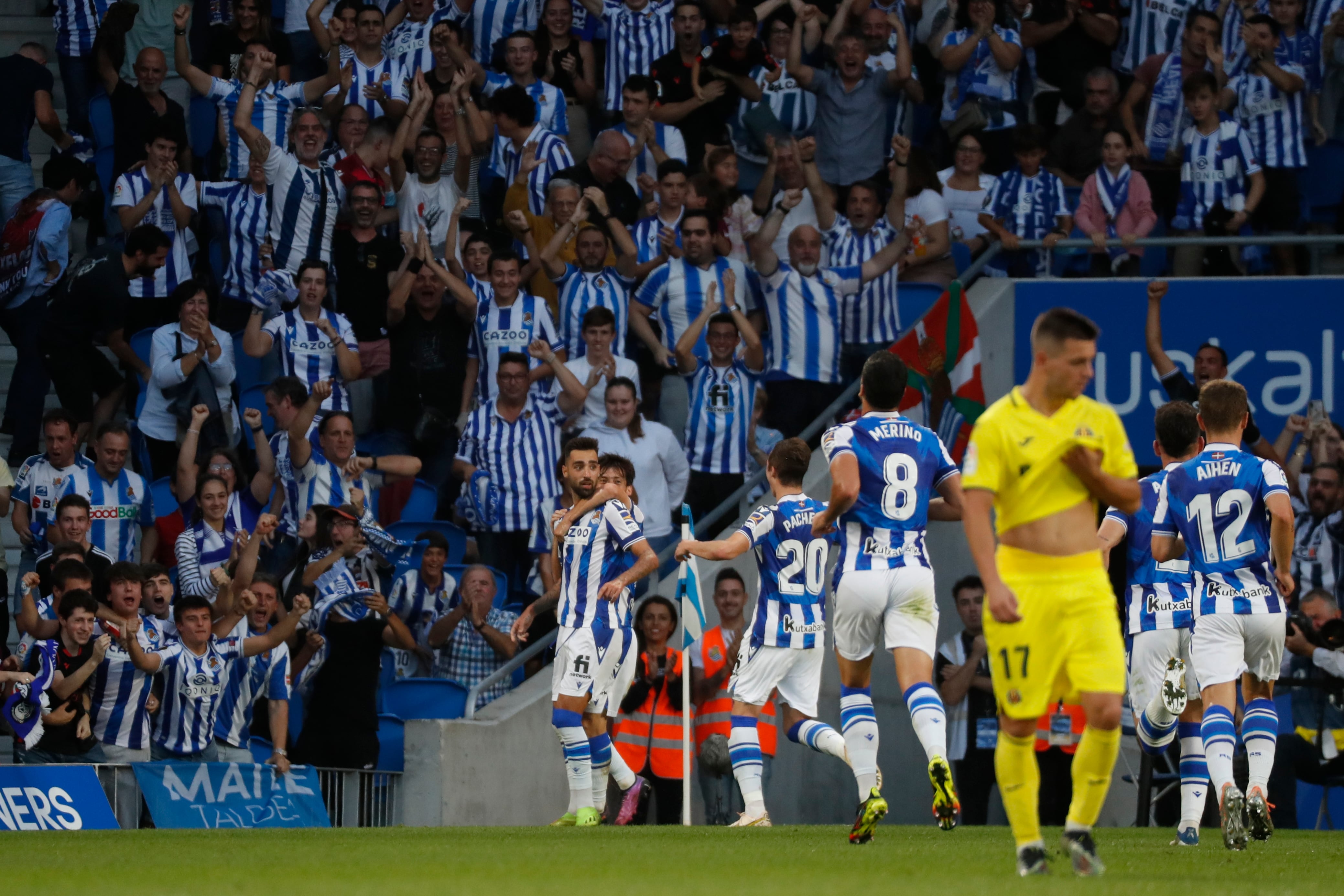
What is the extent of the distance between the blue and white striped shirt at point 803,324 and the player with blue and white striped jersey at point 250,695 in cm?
490

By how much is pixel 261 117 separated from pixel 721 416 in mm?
4873

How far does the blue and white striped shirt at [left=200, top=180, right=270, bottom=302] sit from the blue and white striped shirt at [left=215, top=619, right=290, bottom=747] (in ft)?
12.6

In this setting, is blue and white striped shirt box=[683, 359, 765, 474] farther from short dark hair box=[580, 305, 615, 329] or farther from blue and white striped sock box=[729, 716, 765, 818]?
blue and white striped sock box=[729, 716, 765, 818]

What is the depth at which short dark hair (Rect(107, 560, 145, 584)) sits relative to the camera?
12.3 metres

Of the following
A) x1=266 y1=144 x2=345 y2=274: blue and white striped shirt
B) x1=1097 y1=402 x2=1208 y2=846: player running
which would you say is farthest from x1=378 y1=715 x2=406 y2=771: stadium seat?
x1=1097 y1=402 x2=1208 y2=846: player running

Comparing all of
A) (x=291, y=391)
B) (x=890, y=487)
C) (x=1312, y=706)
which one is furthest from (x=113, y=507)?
(x=1312, y=706)

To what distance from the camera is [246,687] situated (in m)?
12.9

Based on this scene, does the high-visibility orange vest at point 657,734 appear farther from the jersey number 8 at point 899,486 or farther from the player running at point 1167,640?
the jersey number 8 at point 899,486

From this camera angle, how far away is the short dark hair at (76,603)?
39.2ft

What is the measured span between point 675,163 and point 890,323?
227 centimetres

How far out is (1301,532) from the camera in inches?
568

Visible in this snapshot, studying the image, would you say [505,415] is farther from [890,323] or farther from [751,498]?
[890,323]

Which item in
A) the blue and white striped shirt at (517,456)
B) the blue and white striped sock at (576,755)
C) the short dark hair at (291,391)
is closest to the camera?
the blue and white striped sock at (576,755)

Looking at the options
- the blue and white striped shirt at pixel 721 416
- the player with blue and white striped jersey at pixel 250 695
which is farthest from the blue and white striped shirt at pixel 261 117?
the player with blue and white striped jersey at pixel 250 695
